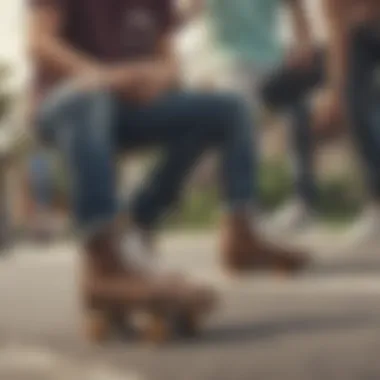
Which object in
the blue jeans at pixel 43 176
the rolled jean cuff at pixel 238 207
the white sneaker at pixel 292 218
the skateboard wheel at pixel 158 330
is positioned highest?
the blue jeans at pixel 43 176

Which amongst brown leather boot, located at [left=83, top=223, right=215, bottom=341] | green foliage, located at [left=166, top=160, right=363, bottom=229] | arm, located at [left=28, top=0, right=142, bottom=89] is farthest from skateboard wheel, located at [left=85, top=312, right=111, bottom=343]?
arm, located at [left=28, top=0, right=142, bottom=89]

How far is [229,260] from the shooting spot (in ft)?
3.49

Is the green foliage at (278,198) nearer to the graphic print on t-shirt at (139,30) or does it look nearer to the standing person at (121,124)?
the standing person at (121,124)

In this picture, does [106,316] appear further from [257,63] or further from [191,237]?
[257,63]

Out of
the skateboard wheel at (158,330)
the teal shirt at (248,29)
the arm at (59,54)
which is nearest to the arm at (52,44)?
the arm at (59,54)

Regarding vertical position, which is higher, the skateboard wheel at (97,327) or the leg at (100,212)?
the leg at (100,212)

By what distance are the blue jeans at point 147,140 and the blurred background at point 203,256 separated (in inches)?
0.5

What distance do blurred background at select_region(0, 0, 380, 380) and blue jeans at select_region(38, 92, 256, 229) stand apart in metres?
0.01

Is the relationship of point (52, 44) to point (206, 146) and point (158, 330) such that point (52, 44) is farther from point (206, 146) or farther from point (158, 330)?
point (158, 330)

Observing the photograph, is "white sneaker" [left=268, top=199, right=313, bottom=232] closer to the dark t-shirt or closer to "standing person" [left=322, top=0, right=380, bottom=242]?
"standing person" [left=322, top=0, right=380, bottom=242]

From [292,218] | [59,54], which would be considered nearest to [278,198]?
[292,218]

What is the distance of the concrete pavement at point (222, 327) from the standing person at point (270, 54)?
2.3 inches

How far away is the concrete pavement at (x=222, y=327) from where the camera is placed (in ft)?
3.23

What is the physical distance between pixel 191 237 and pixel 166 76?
15 cm
